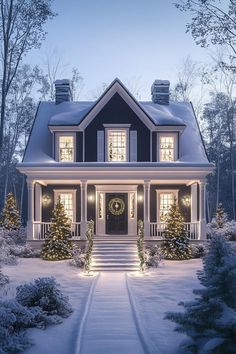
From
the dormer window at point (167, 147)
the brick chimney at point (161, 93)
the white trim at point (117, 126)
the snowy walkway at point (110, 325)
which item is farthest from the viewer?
the brick chimney at point (161, 93)

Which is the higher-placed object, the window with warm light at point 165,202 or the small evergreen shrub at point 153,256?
the window with warm light at point 165,202

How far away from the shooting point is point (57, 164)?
68.2ft

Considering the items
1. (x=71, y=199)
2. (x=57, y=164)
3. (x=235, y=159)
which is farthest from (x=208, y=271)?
(x=235, y=159)

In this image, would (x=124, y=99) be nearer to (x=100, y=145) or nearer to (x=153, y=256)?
(x=100, y=145)

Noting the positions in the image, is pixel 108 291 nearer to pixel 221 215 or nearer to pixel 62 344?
pixel 62 344

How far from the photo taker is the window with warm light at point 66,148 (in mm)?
22286

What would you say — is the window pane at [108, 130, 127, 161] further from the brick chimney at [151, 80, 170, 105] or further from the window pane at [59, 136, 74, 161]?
the brick chimney at [151, 80, 170, 105]

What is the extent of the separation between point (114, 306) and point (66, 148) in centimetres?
1269

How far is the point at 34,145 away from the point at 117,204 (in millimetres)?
5292

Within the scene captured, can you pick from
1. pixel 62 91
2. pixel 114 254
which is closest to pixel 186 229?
pixel 114 254

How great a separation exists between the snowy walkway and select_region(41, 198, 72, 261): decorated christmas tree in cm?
602

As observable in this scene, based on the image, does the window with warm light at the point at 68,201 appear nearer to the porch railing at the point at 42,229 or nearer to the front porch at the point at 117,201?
the front porch at the point at 117,201

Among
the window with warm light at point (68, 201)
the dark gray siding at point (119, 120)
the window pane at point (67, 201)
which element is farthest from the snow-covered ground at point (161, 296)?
the dark gray siding at point (119, 120)

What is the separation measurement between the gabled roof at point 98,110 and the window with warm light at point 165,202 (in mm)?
2065
